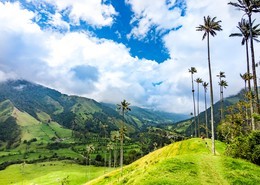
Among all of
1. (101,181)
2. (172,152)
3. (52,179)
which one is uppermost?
(172,152)

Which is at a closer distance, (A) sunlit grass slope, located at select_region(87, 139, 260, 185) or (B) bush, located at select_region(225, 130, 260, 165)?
(A) sunlit grass slope, located at select_region(87, 139, 260, 185)

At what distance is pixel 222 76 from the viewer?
5413 inches

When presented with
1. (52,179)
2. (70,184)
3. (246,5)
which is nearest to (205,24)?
(246,5)

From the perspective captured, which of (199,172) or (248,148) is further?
(248,148)

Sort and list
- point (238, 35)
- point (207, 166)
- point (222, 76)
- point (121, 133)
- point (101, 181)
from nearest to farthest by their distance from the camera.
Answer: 1. point (207, 166)
2. point (238, 35)
3. point (101, 181)
4. point (121, 133)
5. point (222, 76)

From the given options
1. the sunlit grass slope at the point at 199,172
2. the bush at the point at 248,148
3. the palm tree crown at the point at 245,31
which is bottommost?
the sunlit grass slope at the point at 199,172

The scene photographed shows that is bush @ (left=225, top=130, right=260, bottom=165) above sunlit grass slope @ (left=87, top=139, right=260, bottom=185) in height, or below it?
above

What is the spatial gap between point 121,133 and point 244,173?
76367 millimetres

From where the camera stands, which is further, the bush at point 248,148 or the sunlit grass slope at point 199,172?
the bush at point 248,148

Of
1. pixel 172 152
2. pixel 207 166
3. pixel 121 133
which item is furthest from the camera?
pixel 121 133

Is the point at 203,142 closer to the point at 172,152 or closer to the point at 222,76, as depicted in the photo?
the point at 172,152

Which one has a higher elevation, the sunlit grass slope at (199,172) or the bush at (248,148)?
the bush at (248,148)

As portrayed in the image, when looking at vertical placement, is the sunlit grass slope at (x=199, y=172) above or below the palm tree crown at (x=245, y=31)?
below

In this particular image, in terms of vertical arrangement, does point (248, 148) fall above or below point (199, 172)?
above
